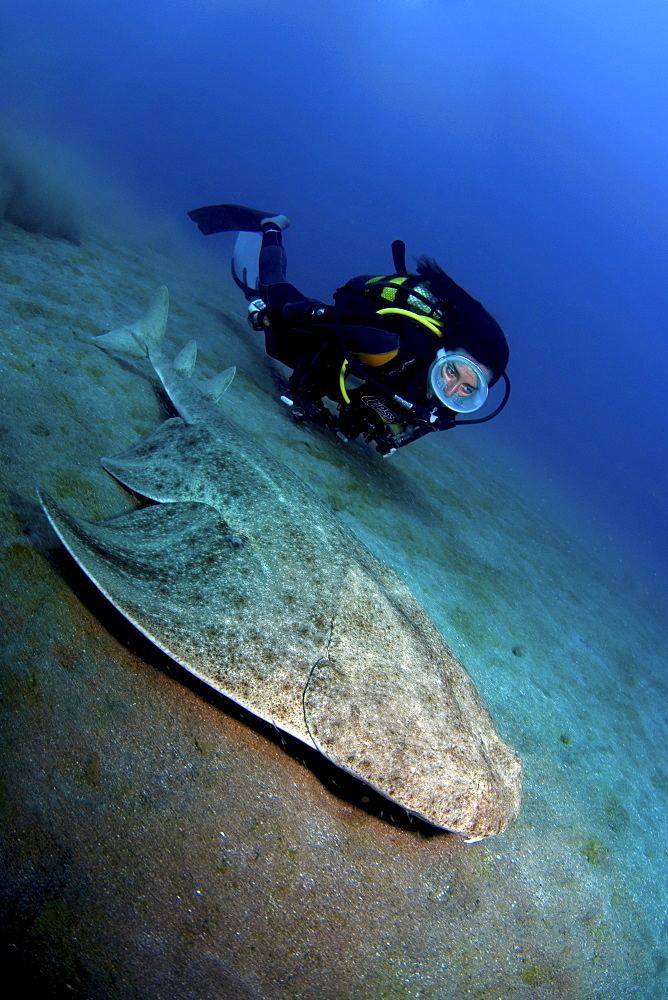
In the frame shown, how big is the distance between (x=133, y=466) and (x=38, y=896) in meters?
2.40

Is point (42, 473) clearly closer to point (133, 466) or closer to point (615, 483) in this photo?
point (133, 466)

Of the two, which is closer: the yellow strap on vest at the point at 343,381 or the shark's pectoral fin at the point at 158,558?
the shark's pectoral fin at the point at 158,558

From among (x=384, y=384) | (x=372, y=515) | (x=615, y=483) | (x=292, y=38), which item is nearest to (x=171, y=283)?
(x=384, y=384)

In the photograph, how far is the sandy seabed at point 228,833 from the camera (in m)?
1.70

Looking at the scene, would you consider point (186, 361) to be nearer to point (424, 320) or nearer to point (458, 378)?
point (424, 320)

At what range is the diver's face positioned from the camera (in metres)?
4.93

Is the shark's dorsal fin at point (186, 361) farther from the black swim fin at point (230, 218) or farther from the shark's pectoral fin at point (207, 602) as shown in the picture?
the black swim fin at point (230, 218)

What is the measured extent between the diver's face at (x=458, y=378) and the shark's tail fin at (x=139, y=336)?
10.3ft

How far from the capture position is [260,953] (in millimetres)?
1798

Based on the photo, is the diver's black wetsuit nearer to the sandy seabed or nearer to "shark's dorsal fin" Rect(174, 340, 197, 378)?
"shark's dorsal fin" Rect(174, 340, 197, 378)

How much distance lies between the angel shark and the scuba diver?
8.24ft

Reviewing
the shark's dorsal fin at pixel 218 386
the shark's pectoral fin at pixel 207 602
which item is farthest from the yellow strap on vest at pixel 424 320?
the shark's pectoral fin at pixel 207 602

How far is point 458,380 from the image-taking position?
5020mm

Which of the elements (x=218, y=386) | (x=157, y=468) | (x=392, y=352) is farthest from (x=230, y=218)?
(x=157, y=468)
